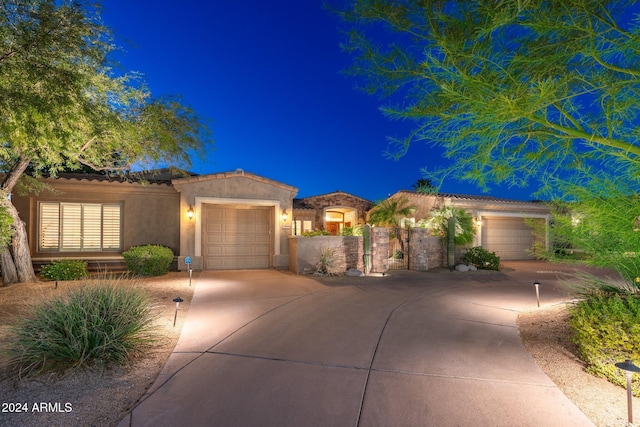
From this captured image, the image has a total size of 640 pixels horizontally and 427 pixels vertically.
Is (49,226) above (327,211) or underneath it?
underneath

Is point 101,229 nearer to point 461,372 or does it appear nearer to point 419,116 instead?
point 419,116

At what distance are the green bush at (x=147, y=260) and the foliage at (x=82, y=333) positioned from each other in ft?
21.8

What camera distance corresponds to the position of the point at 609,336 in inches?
148

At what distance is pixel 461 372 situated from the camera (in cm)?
371

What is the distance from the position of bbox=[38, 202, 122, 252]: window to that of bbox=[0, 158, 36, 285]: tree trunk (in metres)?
1.85

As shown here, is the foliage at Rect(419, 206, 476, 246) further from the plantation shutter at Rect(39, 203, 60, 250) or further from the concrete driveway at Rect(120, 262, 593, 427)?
the plantation shutter at Rect(39, 203, 60, 250)

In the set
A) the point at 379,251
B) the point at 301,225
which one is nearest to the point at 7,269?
the point at 379,251

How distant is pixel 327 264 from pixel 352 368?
25.7ft

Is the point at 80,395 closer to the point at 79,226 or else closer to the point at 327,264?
the point at 327,264

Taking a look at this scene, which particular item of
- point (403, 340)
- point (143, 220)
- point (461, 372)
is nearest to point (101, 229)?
point (143, 220)

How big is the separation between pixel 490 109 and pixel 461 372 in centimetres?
314

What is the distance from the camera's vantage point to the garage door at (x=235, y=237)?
1303cm

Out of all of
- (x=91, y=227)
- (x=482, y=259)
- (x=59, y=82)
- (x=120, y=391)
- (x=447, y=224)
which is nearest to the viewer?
(x=120, y=391)

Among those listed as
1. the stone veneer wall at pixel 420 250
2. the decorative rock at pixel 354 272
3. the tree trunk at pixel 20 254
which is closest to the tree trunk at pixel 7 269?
the tree trunk at pixel 20 254
